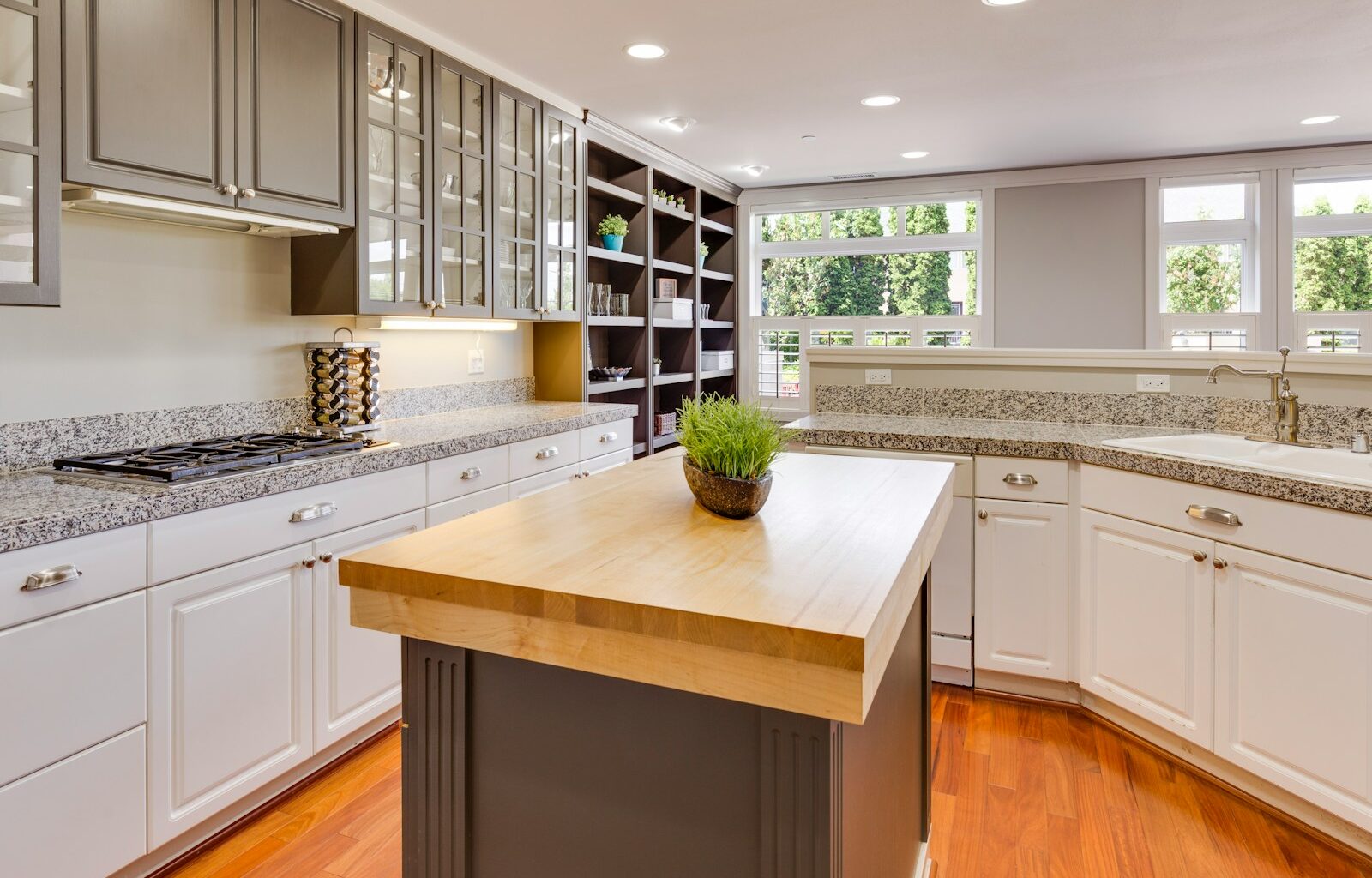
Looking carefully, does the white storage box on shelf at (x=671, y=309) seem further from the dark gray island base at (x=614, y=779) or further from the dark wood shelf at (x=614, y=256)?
the dark gray island base at (x=614, y=779)

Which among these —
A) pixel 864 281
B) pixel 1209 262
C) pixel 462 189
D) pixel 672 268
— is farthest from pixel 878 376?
pixel 1209 262

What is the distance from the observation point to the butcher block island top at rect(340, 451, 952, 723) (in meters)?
0.86

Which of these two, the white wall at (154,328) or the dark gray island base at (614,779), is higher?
the white wall at (154,328)

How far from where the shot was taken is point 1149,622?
2.39m

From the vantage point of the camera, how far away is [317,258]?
279cm

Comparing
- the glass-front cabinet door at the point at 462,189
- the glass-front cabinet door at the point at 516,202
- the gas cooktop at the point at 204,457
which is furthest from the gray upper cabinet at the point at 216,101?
the glass-front cabinet door at the point at 516,202

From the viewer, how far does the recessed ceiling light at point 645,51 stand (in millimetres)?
3205

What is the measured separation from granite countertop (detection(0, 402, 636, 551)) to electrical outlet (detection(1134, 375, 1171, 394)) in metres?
2.22

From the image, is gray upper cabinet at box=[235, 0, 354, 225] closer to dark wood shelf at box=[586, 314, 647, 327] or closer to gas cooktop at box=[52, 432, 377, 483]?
gas cooktop at box=[52, 432, 377, 483]

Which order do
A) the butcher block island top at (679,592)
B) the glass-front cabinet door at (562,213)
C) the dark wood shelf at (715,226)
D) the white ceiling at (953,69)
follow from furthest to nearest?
1. the dark wood shelf at (715,226)
2. the glass-front cabinet door at (562,213)
3. the white ceiling at (953,69)
4. the butcher block island top at (679,592)

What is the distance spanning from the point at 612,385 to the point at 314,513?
2.36 m

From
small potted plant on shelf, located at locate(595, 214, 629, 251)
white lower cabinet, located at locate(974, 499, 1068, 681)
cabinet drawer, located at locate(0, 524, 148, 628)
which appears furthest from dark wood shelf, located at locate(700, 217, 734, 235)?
cabinet drawer, located at locate(0, 524, 148, 628)

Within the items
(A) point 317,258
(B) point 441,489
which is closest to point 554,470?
(B) point 441,489

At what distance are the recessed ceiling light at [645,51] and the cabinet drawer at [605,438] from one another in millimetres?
1531
